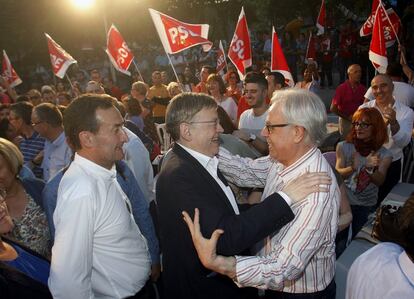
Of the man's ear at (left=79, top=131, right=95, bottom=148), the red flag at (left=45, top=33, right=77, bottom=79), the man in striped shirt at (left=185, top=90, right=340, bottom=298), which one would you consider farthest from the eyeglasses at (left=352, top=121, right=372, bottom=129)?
the red flag at (left=45, top=33, right=77, bottom=79)

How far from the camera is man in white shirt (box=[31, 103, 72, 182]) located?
446cm

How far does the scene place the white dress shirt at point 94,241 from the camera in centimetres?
206

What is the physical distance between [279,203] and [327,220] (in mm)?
315

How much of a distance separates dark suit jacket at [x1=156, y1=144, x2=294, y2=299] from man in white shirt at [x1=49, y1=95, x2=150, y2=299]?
0.26m

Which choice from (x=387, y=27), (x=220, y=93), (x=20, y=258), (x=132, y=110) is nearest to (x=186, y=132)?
(x=20, y=258)

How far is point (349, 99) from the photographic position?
6945 mm

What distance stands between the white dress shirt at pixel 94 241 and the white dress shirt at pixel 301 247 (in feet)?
2.61

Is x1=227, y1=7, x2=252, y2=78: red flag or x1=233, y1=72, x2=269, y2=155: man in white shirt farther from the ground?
x1=227, y1=7, x2=252, y2=78: red flag

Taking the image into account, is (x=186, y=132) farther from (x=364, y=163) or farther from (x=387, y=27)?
(x=387, y=27)

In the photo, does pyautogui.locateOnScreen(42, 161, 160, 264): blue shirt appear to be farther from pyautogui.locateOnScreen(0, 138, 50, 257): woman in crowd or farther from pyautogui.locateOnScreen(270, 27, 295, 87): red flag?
pyautogui.locateOnScreen(270, 27, 295, 87): red flag

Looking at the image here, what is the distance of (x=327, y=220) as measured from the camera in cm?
198

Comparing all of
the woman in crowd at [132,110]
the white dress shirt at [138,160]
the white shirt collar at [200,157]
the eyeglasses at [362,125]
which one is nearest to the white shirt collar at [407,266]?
the white shirt collar at [200,157]

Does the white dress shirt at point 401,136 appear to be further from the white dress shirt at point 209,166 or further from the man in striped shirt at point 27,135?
the man in striped shirt at point 27,135

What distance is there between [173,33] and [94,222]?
15.8 ft
